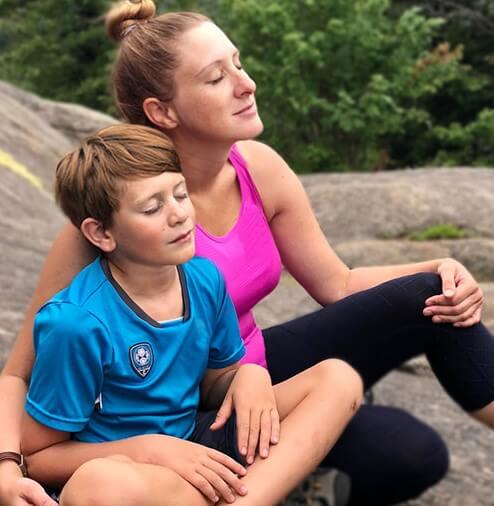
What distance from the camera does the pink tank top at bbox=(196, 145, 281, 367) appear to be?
8.38ft

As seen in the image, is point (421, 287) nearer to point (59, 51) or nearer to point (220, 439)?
point (220, 439)

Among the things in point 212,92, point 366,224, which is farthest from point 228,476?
point 366,224

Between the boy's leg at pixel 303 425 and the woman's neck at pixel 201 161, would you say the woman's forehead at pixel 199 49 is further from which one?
the boy's leg at pixel 303 425

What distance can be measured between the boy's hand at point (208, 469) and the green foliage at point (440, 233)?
5.96 m

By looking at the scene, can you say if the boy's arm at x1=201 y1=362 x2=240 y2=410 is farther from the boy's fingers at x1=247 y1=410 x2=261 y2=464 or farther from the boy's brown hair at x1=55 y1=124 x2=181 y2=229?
the boy's brown hair at x1=55 y1=124 x2=181 y2=229

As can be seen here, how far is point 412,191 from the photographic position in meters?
8.69

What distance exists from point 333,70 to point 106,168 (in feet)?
46.2

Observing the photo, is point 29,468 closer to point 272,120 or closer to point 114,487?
point 114,487

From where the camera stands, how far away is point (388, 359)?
274cm

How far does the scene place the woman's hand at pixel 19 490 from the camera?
208cm

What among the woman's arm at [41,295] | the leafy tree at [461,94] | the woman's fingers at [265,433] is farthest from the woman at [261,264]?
the leafy tree at [461,94]

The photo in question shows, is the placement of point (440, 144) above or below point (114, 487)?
below

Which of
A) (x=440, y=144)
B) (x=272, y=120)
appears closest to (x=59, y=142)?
(x=272, y=120)

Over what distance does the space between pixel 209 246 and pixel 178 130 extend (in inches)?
11.6
